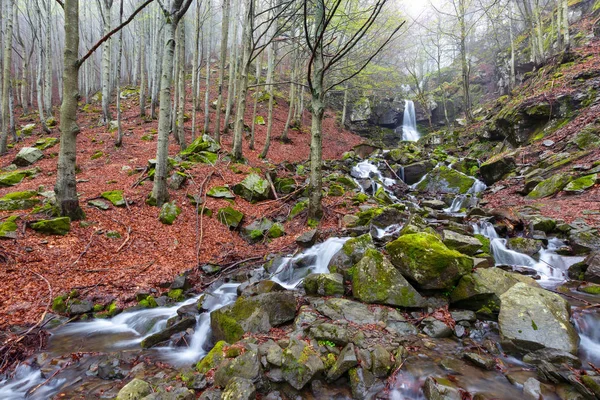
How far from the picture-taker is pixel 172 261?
6391 millimetres

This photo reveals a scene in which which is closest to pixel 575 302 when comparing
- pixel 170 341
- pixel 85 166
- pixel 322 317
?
pixel 322 317

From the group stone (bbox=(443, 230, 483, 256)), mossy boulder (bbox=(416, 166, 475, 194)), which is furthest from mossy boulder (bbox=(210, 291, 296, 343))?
mossy boulder (bbox=(416, 166, 475, 194))

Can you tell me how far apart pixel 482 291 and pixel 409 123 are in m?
26.5

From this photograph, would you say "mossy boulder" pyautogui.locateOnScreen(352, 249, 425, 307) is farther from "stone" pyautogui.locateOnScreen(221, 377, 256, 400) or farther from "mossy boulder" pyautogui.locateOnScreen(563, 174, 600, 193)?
"mossy boulder" pyautogui.locateOnScreen(563, 174, 600, 193)

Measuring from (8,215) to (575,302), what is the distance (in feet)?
35.0

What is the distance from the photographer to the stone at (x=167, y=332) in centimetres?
408

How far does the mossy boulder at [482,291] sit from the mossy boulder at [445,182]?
28.2ft

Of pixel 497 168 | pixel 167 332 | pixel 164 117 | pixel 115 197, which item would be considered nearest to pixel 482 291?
pixel 167 332

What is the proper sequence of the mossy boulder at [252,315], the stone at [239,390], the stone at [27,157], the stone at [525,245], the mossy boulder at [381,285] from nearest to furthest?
the stone at [239,390] → the mossy boulder at [252,315] → the mossy boulder at [381,285] → the stone at [525,245] → the stone at [27,157]

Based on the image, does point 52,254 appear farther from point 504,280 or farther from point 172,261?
point 504,280

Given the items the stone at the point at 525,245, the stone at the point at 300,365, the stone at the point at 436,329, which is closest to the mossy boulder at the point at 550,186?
the stone at the point at 525,245

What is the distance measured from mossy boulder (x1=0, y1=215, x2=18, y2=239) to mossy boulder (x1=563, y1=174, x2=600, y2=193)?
532 inches

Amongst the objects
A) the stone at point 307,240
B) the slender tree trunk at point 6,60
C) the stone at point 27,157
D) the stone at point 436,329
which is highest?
the slender tree trunk at point 6,60

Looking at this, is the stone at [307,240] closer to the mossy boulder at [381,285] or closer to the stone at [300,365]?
the mossy boulder at [381,285]
